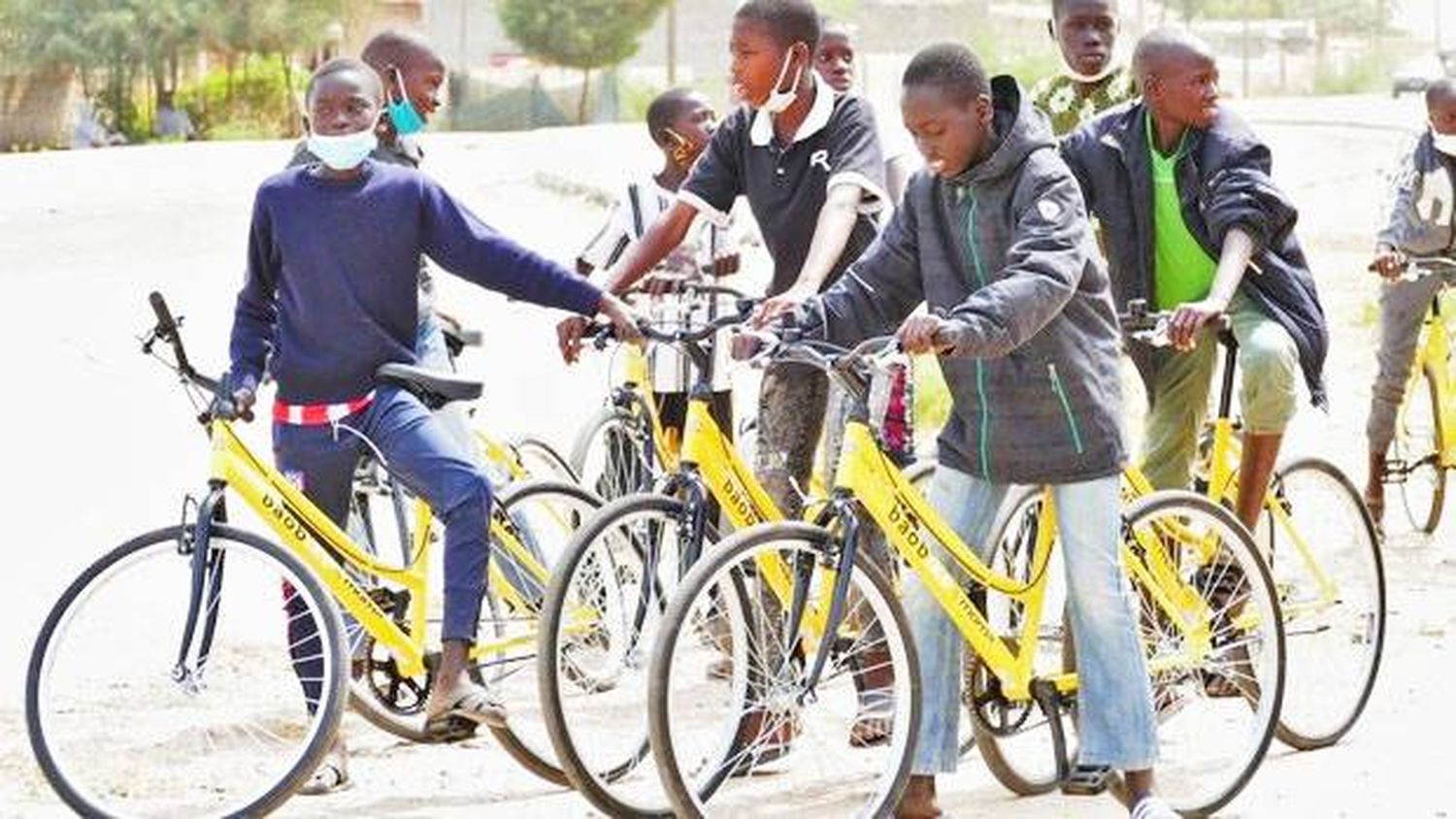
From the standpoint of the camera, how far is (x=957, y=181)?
6.95 metres

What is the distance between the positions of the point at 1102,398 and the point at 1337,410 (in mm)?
12078

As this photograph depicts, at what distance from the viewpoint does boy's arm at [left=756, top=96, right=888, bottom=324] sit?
8.06m

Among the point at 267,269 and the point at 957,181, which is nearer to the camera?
the point at 957,181

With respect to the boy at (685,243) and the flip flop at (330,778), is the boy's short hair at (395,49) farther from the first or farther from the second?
the flip flop at (330,778)

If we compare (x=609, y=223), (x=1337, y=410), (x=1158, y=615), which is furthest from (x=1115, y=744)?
(x=1337, y=410)

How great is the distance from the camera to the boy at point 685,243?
9.67 metres

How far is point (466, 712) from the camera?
731 centimetres

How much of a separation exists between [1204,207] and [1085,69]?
4.32ft

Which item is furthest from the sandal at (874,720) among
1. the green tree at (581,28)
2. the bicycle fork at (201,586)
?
the green tree at (581,28)

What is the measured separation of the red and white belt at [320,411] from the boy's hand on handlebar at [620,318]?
23.7 inches

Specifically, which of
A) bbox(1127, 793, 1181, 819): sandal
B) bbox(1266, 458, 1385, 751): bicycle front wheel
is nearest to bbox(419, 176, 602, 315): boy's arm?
bbox(1127, 793, 1181, 819): sandal

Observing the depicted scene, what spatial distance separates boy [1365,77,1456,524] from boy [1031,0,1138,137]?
10.6 feet

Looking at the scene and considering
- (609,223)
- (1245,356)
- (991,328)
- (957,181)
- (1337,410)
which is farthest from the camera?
(1337,410)

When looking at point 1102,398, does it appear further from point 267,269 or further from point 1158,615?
point 267,269
